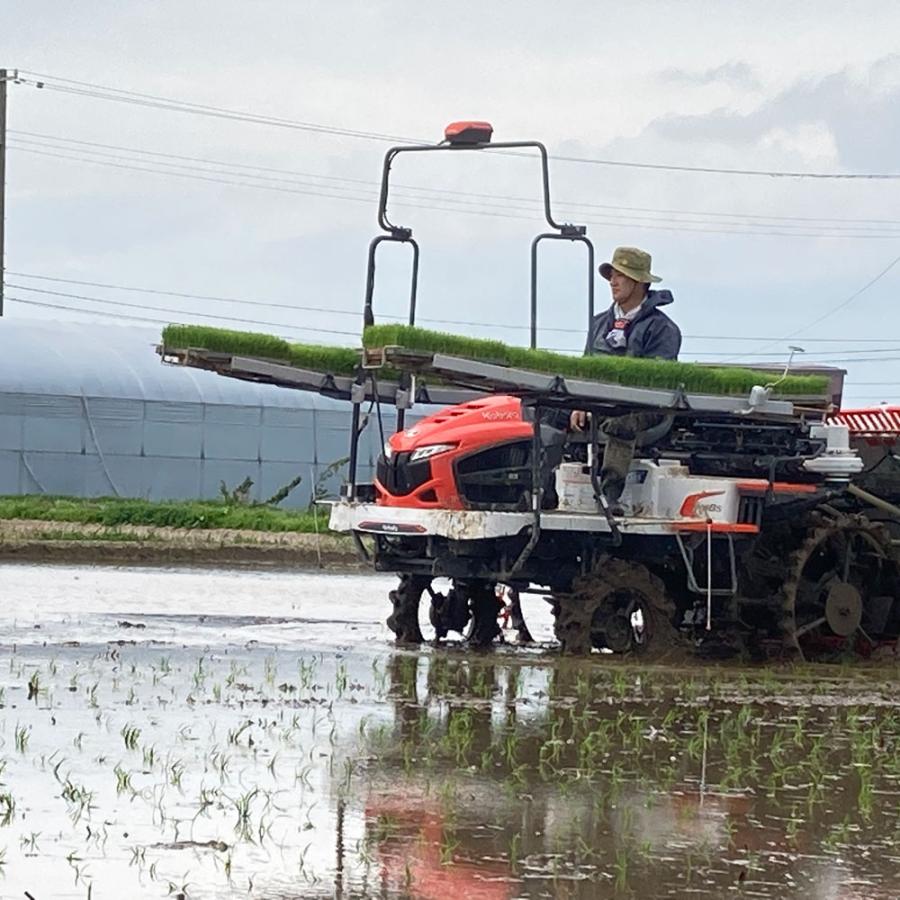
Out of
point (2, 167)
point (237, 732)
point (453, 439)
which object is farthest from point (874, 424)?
point (2, 167)

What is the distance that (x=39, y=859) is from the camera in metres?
6.00

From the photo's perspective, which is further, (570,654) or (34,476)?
(34,476)

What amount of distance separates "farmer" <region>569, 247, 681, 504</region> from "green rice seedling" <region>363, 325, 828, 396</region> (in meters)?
0.45

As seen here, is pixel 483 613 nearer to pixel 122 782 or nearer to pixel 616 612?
pixel 616 612

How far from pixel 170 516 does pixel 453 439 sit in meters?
15.0

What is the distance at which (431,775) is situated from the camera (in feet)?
25.2

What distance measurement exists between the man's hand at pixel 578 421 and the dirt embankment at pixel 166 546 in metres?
11.4

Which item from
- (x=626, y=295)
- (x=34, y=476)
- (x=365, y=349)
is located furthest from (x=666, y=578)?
(x=34, y=476)

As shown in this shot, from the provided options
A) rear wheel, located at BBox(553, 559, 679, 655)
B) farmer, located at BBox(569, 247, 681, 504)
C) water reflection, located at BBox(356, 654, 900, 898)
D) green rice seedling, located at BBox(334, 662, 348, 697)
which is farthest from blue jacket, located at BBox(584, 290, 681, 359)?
green rice seedling, located at BBox(334, 662, 348, 697)

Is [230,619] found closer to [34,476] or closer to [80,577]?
[80,577]

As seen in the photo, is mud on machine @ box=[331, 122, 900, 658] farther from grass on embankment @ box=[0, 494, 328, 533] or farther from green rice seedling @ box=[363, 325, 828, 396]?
grass on embankment @ box=[0, 494, 328, 533]

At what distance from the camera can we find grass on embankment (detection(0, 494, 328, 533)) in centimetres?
2741

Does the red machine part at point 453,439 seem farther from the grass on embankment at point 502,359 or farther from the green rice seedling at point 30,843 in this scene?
the green rice seedling at point 30,843

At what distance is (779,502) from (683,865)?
23.2 feet
